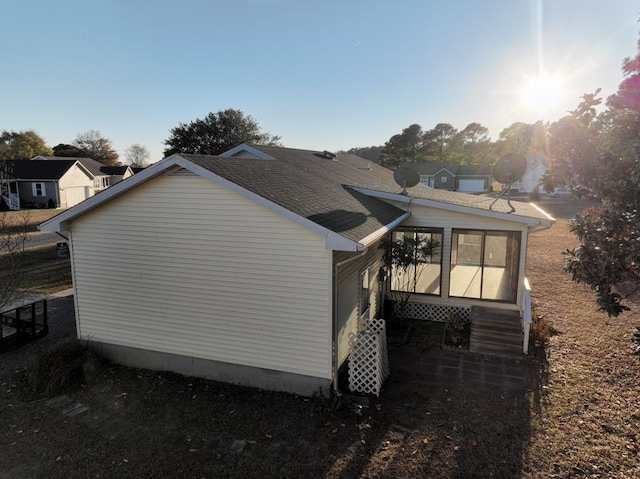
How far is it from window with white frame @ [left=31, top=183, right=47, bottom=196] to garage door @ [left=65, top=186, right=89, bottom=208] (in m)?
2.03

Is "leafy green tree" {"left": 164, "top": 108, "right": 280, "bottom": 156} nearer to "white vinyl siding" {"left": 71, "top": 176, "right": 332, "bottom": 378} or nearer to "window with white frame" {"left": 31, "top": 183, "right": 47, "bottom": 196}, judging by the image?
"window with white frame" {"left": 31, "top": 183, "right": 47, "bottom": 196}

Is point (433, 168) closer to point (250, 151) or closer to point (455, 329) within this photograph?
point (250, 151)

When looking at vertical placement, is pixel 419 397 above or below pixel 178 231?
below

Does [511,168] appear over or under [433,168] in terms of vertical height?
under

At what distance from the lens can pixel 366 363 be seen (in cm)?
740

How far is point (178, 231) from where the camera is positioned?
7.73 metres

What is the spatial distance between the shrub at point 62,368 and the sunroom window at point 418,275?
26.2ft

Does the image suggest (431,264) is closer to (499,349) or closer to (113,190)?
(499,349)

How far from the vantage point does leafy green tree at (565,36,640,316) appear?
4.58 meters

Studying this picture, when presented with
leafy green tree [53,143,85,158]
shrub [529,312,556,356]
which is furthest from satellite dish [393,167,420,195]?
leafy green tree [53,143,85,158]

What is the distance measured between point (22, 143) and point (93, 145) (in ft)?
39.6

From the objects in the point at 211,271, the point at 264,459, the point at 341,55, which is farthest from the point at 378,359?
the point at 341,55

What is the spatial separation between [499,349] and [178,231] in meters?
7.62

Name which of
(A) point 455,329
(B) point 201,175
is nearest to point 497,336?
(A) point 455,329
